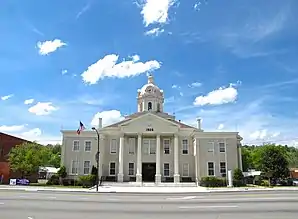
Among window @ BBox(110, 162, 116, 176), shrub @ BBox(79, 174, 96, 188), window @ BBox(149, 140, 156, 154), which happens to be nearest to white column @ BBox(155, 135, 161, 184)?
window @ BBox(149, 140, 156, 154)

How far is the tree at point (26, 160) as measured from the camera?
153 ft

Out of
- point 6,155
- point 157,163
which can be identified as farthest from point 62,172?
point 6,155

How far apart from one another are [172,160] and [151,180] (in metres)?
4.43

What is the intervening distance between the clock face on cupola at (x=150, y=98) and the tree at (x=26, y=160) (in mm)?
20601

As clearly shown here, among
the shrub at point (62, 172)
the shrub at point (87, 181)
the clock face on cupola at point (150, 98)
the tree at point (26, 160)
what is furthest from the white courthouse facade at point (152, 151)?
the clock face on cupola at point (150, 98)

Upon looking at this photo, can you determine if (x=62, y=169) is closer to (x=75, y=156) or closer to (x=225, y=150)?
(x=75, y=156)

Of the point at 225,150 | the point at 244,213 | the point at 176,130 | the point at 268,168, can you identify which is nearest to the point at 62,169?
the point at 176,130

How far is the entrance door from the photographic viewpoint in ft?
167

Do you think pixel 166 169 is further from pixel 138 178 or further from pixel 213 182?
pixel 213 182

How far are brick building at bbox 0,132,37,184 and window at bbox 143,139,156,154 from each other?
1873 centimetres

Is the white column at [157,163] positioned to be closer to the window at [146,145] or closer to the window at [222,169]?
the window at [146,145]

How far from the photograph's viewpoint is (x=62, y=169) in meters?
48.2

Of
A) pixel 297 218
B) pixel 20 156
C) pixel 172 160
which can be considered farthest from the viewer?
pixel 172 160

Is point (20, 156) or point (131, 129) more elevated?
point (131, 129)
